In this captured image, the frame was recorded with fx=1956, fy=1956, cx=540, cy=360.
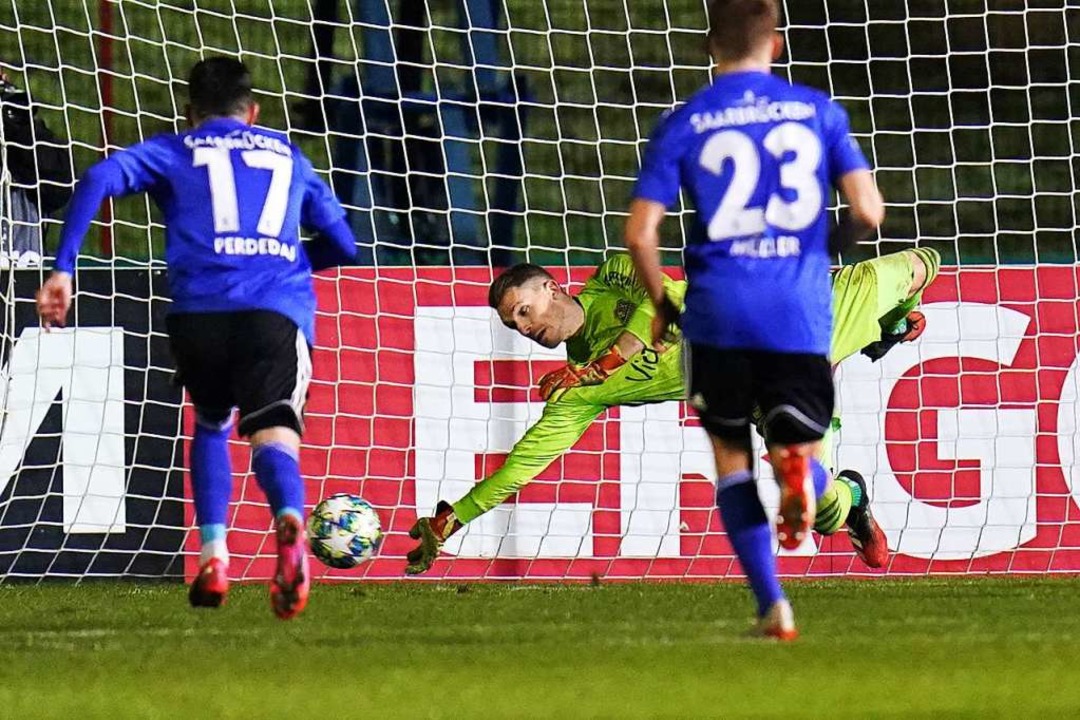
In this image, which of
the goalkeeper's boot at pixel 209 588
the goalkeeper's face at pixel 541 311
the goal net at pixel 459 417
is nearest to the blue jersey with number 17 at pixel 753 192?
the goalkeeper's boot at pixel 209 588

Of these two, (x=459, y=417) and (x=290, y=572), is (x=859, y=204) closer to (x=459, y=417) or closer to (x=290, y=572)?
(x=290, y=572)

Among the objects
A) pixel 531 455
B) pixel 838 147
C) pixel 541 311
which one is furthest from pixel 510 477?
pixel 838 147

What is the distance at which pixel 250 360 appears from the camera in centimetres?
518

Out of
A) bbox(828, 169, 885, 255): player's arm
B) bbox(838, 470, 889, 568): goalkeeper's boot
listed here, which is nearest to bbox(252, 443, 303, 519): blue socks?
bbox(828, 169, 885, 255): player's arm

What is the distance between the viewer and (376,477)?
8.04 metres

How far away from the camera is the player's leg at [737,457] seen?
14.6 feet

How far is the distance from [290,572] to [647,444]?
341 cm

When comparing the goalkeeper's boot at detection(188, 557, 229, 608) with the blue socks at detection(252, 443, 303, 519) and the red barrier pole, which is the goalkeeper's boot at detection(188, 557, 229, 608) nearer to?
the blue socks at detection(252, 443, 303, 519)

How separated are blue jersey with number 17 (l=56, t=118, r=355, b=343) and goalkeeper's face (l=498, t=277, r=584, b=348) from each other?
67.9 inches

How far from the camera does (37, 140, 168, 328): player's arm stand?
5.08m

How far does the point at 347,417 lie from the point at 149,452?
0.81m

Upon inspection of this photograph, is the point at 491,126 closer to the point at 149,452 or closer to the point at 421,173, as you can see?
the point at 421,173

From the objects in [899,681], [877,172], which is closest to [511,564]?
[877,172]

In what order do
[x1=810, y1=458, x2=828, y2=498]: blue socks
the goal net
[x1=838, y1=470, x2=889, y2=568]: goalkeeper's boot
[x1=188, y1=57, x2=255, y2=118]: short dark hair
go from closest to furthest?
[x1=188, y1=57, x2=255, y2=118]: short dark hair, [x1=810, y1=458, x2=828, y2=498]: blue socks, [x1=838, y1=470, x2=889, y2=568]: goalkeeper's boot, the goal net
